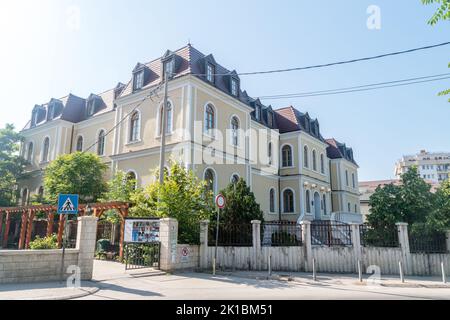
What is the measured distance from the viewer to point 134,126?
2286 cm

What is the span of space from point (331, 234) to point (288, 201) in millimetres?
15225

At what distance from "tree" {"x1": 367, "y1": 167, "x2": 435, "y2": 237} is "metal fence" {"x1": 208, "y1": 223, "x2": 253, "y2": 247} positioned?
5.51 meters

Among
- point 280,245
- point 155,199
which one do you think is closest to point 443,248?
point 280,245

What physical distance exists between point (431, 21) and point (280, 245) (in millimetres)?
10609

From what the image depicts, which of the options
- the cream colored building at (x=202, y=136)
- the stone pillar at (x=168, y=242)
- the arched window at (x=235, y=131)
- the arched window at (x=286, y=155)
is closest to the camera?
the stone pillar at (x=168, y=242)

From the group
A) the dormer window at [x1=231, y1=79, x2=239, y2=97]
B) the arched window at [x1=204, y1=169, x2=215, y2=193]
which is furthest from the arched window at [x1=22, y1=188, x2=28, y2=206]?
the dormer window at [x1=231, y1=79, x2=239, y2=97]

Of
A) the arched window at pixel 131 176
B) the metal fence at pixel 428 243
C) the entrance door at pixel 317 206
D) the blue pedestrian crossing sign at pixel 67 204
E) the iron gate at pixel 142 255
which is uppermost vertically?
the arched window at pixel 131 176

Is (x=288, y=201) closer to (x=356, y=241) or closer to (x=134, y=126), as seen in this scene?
(x=134, y=126)

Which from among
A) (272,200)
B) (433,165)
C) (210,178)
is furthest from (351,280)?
(433,165)

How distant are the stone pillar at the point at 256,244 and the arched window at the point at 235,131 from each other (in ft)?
30.2

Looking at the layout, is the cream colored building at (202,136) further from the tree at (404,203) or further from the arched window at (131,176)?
the tree at (404,203)

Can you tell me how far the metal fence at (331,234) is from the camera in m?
14.7

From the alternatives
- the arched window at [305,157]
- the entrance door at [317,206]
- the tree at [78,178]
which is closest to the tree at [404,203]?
the arched window at [305,157]

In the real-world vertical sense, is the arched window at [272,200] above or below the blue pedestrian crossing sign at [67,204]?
above
